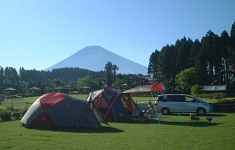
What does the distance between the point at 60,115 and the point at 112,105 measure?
190 inches

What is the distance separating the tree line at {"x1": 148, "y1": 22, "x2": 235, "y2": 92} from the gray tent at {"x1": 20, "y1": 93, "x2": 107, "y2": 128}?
44624mm

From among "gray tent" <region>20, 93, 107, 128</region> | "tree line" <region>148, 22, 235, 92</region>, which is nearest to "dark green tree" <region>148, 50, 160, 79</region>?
"tree line" <region>148, 22, 235, 92</region>

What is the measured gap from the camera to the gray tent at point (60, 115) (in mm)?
13930

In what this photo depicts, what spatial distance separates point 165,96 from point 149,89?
483cm

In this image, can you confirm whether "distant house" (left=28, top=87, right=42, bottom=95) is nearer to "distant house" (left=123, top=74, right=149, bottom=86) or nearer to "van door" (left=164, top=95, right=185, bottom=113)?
"distant house" (left=123, top=74, right=149, bottom=86)

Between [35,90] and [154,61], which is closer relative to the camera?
[154,61]

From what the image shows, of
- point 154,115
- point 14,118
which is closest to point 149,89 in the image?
point 154,115

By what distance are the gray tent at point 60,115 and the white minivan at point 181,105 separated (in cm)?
995

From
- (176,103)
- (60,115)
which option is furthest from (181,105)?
(60,115)

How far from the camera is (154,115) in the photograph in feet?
62.7

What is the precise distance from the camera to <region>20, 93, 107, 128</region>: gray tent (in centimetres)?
1393

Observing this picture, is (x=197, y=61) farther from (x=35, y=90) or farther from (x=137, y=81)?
(x=35, y=90)

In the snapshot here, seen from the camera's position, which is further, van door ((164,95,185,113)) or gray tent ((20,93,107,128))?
van door ((164,95,185,113))

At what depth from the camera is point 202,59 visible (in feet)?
202
